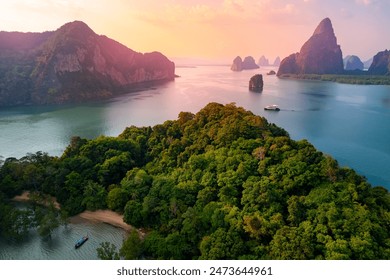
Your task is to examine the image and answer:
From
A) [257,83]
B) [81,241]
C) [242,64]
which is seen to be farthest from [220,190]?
[242,64]

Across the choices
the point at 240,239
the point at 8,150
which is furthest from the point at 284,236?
the point at 8,150

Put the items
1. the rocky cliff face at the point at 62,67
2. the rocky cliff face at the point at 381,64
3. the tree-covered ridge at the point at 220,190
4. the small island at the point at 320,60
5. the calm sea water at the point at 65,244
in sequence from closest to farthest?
1. the tree-covered ridge at the point at 220,190
2. the calm sea water at the point at 65,244
3. the rocky cliff face at the point at 62,67
4. the rocky cliff face at the point at 381,64
5. the small island at the point at 320,60

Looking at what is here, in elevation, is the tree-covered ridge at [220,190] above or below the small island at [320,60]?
below

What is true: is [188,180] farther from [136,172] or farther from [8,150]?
[8,150]

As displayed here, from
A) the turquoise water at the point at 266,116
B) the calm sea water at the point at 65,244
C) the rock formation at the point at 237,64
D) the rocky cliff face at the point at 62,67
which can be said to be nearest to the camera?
the calm sea water at the point at 65,244

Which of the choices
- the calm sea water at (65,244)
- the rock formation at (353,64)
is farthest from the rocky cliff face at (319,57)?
the calm sea water at (65,244)

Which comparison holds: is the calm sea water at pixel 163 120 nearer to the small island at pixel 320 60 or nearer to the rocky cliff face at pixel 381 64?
the rocky cliff face at pixel 381 64

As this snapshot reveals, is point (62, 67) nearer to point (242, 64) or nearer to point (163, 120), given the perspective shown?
point (163, 120)
